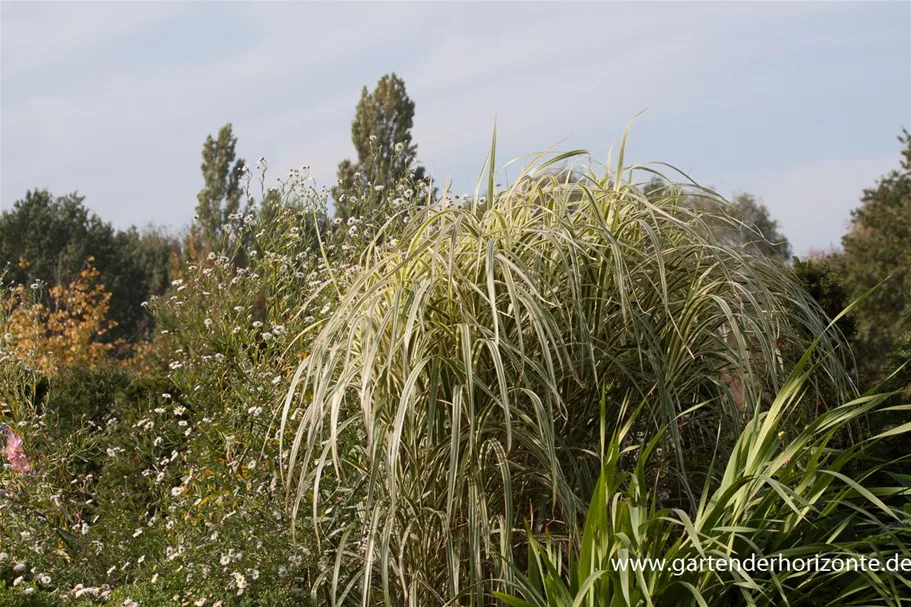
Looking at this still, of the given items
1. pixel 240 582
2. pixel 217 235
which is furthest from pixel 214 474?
pixel 217 235

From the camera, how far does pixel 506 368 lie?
9.18 feet

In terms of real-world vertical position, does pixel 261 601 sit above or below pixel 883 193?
below

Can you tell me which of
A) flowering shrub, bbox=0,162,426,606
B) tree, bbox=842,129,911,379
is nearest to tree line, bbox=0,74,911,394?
tree, bbox=842,129,911,379

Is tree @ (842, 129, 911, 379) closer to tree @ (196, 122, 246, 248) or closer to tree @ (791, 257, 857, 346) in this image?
tree @ (791, 257, 857, 346)

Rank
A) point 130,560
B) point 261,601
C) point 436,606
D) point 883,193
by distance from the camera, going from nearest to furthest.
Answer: point 436,606 → point 261,601 → point 130,560 → point 883,193

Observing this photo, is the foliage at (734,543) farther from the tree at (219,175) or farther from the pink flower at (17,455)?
the tree at (219,175)

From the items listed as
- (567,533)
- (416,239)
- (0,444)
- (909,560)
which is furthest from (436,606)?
(0,444)

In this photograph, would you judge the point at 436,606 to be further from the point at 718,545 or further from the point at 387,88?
the point at 387,88

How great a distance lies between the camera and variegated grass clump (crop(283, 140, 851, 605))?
254 cm

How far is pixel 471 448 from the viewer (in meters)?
2.46

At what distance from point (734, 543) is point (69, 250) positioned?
22421 mm

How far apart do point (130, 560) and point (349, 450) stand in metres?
1.24

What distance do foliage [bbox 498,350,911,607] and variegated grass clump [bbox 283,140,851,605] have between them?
160mm

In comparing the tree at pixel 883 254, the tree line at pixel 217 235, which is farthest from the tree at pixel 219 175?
the tree at pixel 883 254
